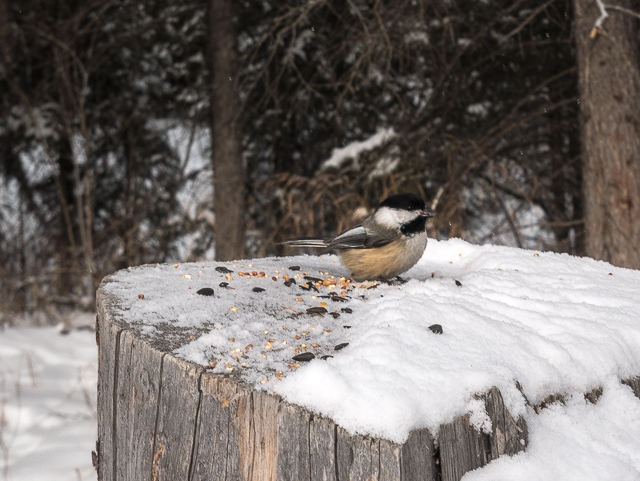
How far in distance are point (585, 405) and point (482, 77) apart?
243 inches

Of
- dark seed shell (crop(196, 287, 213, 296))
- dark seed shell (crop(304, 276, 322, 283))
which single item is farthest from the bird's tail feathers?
dark seed shell (crop(196, 287, 213, 296))

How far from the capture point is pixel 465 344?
190 centimetres

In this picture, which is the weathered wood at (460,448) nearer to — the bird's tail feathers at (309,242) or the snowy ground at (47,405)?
the bird's tail feathers at (309,242)

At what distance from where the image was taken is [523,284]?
258 cm

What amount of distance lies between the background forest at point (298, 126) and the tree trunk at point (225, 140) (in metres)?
0.03

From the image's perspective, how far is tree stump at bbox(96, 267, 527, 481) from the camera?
152 centimetres

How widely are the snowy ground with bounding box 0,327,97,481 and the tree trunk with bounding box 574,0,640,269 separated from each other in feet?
15.1

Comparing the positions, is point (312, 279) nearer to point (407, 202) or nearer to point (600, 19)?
point (407, 202)

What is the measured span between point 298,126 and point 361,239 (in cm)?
535

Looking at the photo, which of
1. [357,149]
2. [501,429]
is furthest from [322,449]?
[357,149]

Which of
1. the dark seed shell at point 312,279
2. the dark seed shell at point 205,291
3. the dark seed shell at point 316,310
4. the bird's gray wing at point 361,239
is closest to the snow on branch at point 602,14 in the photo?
the bird's gray wing at point 361,239

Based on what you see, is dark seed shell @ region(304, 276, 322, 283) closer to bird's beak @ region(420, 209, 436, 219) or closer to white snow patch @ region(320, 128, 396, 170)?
bird's beak @ region(420, 209, 436, 219)

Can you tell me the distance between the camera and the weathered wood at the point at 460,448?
1.54 m

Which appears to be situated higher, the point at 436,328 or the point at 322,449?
the point at 436,328
